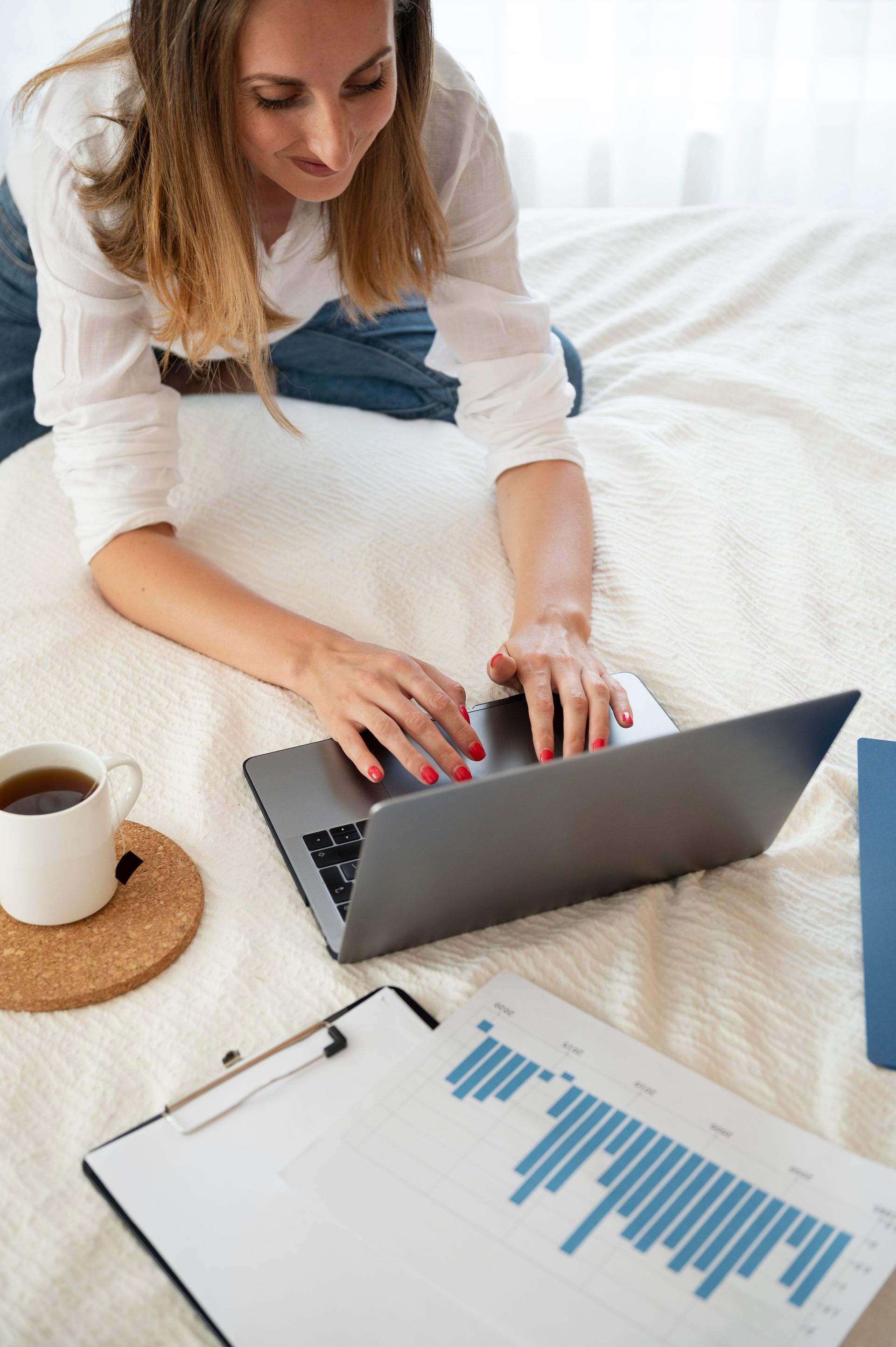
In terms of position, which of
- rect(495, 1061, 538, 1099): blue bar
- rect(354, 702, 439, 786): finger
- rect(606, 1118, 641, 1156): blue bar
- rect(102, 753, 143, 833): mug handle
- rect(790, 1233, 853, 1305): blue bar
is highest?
rect(102, 753, 143, 833): mug handle

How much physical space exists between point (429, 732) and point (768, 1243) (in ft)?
1.30

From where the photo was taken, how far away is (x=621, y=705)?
858 millimetres

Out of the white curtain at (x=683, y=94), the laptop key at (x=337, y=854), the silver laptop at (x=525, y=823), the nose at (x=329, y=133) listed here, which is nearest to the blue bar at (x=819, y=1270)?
the silver laptop at (x=525, y=823)

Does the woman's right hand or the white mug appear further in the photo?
the woman's right hand

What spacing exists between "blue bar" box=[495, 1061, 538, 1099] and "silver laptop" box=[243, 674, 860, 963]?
10 cm

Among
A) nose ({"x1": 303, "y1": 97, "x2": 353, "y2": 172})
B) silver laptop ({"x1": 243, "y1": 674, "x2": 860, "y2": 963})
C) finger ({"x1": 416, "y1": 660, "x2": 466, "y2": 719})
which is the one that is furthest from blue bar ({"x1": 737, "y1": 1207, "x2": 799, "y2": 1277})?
nose ({"x1": 303, "y1": 97, "x2": 353, "y2": 172})

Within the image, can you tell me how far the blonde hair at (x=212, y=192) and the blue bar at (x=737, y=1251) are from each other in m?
0.79

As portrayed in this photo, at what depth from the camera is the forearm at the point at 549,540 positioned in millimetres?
989

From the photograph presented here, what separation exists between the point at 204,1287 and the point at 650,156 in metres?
2.59

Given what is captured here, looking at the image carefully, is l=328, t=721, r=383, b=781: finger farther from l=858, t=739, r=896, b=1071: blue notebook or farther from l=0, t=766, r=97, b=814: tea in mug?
l=858, t=739, r=896, b=1071: blue notebook

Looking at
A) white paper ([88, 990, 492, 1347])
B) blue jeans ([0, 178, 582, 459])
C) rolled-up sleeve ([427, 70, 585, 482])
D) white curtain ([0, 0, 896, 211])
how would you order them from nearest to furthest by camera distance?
white paper ([88, 990, 492, 1347]), rolled-up sleeve ([427, 70, 585, 482]), blue jeans ([0, 178, 582, 459]), white curtain ([0, 0, 896, 211])

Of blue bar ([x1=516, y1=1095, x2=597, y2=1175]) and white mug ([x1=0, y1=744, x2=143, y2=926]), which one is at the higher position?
white mug ([x1=0, y1=744, x2=143, y2=926])

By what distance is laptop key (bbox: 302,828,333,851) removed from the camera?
2.44 ft

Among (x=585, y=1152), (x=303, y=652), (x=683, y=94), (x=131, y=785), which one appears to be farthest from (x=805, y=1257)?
→ (x=683, y=94)
